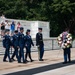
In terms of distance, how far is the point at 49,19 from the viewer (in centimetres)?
4288

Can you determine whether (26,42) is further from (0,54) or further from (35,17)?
(35,17)

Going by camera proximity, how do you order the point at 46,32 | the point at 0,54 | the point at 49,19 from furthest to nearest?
the point at 49,19 → the point at 46,32 → the point at 0,54

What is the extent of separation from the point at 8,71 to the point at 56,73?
2.06 meters

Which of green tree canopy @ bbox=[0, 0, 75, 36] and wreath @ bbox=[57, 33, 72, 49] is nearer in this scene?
wreath @ bbox=[57, 33, 72, 49]

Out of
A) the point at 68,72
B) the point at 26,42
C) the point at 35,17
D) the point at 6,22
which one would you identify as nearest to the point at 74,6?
the point at 35,17

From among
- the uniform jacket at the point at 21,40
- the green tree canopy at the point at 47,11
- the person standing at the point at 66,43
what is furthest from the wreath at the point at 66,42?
the green tree canopy at the point at 47,11

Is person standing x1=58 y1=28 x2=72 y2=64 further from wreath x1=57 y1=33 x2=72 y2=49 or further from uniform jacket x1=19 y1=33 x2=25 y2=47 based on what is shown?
uniform jacket x1=19 y1=33 x2=25 y2=47

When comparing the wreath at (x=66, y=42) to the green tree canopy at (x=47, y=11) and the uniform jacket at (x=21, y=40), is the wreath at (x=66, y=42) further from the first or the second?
the green tree canopy at (x=47, y=11)

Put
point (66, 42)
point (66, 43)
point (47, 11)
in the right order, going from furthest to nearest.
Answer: point (47, 11)
point (66, 42)
point (66, 43)

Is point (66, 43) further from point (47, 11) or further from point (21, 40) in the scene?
point (47, 11)

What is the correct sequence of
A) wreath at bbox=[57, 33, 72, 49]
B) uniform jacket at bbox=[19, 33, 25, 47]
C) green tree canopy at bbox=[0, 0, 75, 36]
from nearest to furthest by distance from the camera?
1. uniform jacket at bbox=[19, 33, 25, 47]
2. wreath at bbox=[57, 33, 72, 49]
3. green tree canopy at bbox=[0, 0, 75, 36]

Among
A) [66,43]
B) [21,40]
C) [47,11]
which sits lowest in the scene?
[66,43]

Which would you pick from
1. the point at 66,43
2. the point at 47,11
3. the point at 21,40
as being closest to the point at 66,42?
the point at 66,43

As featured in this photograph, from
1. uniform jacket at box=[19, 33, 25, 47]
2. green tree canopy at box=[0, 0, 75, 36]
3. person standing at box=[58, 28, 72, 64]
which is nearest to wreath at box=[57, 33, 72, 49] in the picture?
person standing at box=[58, 28, 72, 64]
